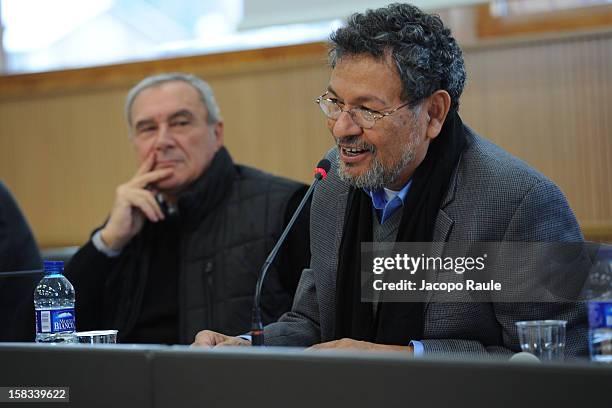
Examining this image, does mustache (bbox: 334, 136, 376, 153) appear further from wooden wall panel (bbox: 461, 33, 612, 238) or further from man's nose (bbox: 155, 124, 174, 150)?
wooden wall panel (bbox: 461, 33, 612, 238)

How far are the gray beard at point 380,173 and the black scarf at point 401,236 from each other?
0.14 ft

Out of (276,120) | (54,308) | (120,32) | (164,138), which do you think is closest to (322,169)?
(54,308)

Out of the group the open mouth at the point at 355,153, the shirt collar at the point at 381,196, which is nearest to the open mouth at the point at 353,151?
the open mouth at the point at 355,153

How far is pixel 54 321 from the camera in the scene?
196cm

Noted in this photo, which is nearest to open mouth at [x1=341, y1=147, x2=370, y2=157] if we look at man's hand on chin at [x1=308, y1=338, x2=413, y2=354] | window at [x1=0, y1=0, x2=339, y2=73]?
man's hand on chin at [x1=308, y1=338, x2=413, y2=354]

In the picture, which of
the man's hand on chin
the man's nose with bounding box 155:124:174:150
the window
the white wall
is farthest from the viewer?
the window

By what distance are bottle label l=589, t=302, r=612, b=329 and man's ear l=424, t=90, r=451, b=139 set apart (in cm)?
69

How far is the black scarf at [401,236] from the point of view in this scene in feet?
6.44

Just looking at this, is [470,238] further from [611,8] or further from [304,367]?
[611,8]

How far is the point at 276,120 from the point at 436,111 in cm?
228

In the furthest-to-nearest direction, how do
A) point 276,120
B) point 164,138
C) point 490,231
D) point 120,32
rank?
point 120,32
point 276,120
point 164,138
point 490,231

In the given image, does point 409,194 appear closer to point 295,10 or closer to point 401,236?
point 401,236

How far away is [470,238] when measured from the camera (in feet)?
6.37

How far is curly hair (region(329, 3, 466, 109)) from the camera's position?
6.59ft
